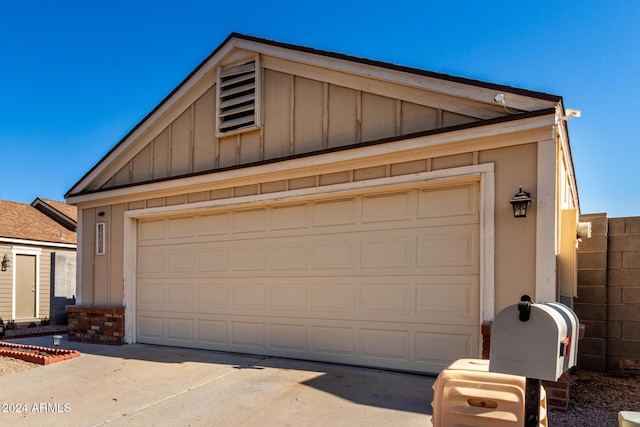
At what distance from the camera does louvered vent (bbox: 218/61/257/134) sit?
6.92 metres

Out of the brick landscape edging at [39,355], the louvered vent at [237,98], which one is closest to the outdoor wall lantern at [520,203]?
the louvered vent at [237,98]

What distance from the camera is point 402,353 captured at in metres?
5.41

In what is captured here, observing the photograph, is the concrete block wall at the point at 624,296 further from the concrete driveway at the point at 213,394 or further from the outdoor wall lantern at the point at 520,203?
the concrete driveway at the point at 213,394

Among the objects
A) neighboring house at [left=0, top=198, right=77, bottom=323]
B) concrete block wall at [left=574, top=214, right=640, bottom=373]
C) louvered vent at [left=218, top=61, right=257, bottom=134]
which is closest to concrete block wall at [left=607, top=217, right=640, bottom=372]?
concrete block wall at [left=574, top=214, right=640, bottom=373]

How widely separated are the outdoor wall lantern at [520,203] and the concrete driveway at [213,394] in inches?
84.4

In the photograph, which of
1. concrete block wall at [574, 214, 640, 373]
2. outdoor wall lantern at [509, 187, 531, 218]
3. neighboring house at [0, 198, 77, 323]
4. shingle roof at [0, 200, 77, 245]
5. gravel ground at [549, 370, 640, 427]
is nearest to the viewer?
gravel ground at [549, 370, 640, 427]

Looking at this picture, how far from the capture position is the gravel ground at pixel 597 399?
4.00 m

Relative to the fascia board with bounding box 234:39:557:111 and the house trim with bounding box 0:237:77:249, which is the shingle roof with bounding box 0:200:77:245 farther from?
the fascia board with bounding box 234:39:557:111

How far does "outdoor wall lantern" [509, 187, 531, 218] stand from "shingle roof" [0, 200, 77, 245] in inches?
544

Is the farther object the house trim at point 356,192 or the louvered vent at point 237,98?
the louvered vent at point 237,98

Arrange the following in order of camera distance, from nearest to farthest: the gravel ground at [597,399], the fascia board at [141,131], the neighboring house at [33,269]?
the gravel ground at [597,399]
the fascia board at [141,131]
the neighboring house at [33,269]

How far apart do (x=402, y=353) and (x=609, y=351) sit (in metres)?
2.98

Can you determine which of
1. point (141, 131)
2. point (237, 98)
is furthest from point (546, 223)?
point (141, 131)

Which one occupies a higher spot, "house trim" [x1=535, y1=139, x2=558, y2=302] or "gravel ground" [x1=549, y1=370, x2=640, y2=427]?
"house trim" [x1=535, y1=139, x2=558, y2=302]
